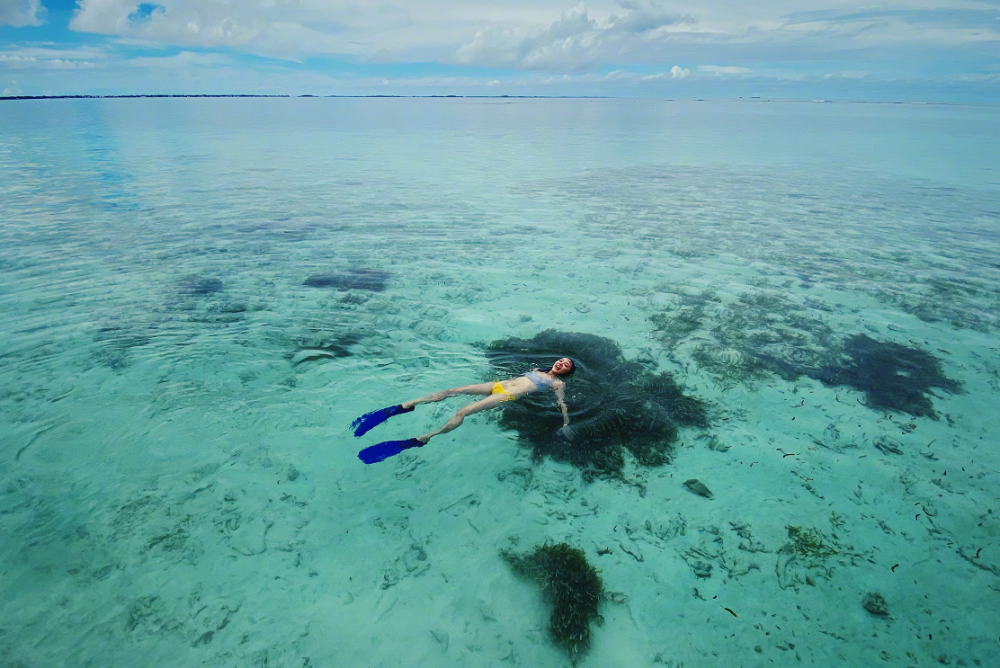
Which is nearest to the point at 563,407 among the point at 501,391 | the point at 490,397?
the point at 501,391

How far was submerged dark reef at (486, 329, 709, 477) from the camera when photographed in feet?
28.2

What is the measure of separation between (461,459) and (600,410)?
2894mm

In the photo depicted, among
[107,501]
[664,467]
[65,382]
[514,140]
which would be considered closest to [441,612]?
[664,467]

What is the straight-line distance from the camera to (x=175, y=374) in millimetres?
10344

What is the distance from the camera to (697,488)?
7.93 meters

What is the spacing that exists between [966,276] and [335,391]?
803 inches

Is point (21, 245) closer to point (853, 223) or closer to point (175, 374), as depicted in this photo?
point (175, 374)

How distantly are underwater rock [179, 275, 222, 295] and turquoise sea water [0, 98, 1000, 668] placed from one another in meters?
0.26

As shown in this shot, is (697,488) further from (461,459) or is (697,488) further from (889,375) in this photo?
(889,375)

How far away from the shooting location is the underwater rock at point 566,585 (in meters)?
5.85

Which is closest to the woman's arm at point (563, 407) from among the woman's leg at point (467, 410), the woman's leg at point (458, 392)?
the woman's leg at point (467, 410)

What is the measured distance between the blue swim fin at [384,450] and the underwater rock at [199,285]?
30.5ft

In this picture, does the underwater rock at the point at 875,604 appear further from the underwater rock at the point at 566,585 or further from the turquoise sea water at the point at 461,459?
the underwater rock at the point at 566,585

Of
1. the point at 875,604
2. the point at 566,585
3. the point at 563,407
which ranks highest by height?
the point at 563,407
